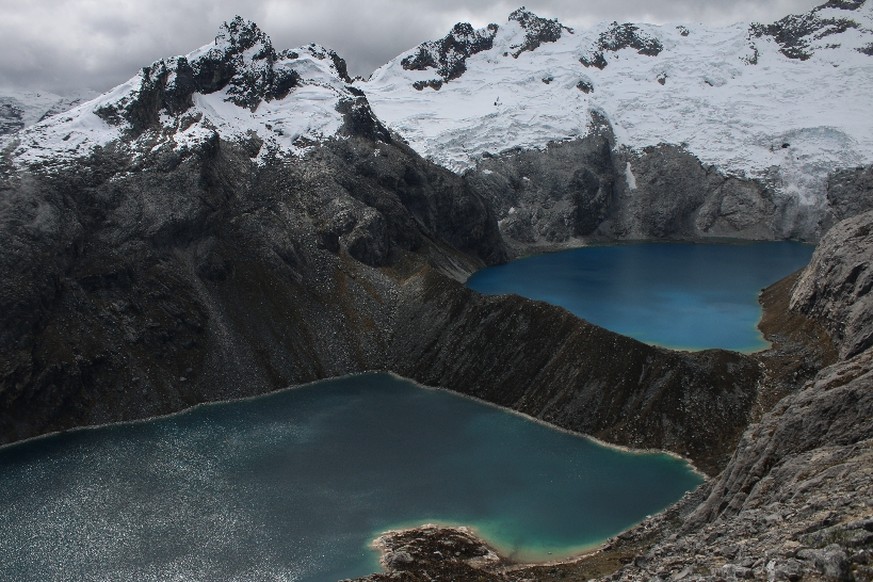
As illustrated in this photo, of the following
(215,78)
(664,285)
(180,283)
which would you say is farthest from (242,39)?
(664,285)

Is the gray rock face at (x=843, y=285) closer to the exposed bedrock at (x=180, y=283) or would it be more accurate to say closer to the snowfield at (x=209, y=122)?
the exposed bedrock at (x=180, y=283)

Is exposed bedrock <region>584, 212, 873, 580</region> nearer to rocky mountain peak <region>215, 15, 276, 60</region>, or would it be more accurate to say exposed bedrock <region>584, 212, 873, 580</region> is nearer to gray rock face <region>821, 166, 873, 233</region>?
rocky mountain peak <region>215, 15, 276, 60</region>

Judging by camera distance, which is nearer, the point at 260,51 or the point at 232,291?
the point at 232,291

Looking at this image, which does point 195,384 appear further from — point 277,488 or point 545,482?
point 545,482

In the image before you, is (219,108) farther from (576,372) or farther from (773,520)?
(773,520)

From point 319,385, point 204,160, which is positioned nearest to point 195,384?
point 319,385

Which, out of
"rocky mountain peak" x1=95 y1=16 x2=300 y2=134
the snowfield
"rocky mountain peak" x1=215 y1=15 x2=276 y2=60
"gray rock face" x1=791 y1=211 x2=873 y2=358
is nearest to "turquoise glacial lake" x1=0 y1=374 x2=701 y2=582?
"gray rock face" x1=791 y1=211 x2=873 y2=358
